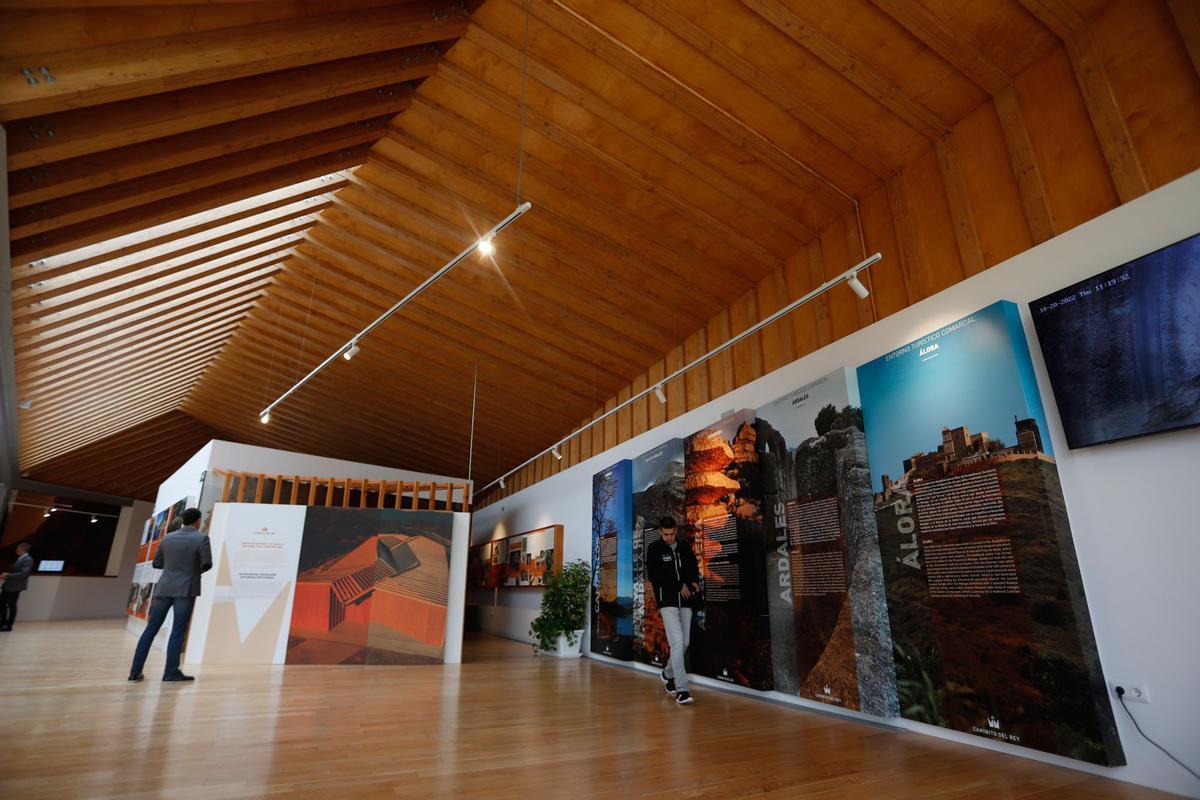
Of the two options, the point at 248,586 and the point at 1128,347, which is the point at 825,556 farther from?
the point at 248,586

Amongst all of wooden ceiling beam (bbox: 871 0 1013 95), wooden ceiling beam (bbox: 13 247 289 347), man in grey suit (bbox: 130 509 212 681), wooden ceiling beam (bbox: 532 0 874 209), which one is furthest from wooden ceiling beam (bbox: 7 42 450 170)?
wooden ceiling beam (bbox: 871 0 1013 95)

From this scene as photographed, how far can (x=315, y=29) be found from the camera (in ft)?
13.2

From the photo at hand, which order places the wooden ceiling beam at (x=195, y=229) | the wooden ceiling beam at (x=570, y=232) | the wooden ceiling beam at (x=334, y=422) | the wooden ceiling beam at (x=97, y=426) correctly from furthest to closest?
the wooden ceiling beam at (x=334, y=422) → the wooden ceiling beam at (x=97, y=426) → the wooden ceiling beam at (x=570, y=232) → the wooden ceiling beam at (x=195, y=229)

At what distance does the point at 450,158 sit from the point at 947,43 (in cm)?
438

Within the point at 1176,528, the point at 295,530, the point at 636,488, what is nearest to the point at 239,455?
the point at 295,530

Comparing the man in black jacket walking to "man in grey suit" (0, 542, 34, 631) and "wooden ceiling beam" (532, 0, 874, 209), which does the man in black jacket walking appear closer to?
"wooden ceiling beam" (532, 0, 874, 209)

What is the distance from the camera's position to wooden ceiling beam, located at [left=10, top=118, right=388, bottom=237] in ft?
15.1

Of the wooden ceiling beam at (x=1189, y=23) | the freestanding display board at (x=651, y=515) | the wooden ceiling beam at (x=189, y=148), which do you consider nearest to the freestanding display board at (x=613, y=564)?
the freestanding display board at (x=651, y=515)

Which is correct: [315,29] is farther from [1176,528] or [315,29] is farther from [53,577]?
[53,577]

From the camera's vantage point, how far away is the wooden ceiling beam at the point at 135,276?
627cm

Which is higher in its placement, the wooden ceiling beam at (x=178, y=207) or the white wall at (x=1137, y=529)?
the wooden ceiling beam at (x=178, y=207)

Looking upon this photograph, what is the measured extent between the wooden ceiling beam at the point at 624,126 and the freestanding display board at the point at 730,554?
82.2 inches

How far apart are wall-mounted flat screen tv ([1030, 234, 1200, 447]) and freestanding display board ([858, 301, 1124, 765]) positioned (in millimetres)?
188

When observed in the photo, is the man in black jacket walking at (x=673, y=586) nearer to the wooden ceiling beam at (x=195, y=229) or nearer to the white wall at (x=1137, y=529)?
the white wall at (x=1137, y=529)
